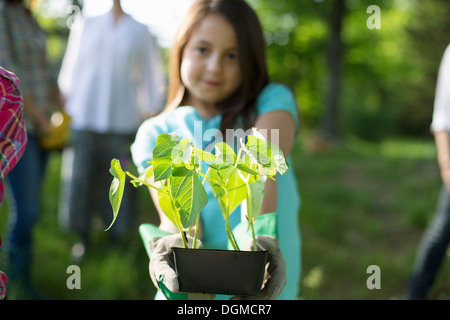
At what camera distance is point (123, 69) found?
2.81 m

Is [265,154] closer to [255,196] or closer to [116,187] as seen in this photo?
[255,196]

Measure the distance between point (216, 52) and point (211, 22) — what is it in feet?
0.31

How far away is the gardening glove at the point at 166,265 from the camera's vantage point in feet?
2.91

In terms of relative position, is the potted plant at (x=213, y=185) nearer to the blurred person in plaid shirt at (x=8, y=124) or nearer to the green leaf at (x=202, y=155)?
the green leaf at (x=202, y=155)

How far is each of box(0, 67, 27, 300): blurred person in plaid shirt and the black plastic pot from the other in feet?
1.37

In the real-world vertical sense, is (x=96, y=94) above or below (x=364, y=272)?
above

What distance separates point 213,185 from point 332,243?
2675mm

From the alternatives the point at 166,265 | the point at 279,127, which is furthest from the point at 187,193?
the point at 279,127

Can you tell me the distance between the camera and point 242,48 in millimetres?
1355

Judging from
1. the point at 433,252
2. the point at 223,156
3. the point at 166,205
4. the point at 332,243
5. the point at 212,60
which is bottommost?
the point at 332,243

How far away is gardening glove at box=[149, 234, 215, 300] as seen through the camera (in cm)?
89

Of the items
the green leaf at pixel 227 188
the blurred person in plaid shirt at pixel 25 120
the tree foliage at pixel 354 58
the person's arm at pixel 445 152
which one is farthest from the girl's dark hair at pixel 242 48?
the tree foliage at pixel 354 58

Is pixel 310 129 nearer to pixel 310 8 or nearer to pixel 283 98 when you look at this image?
pixel 310 8
